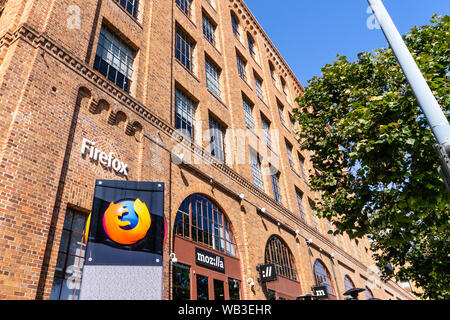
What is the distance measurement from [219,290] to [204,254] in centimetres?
140

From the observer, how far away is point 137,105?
33.5 ft

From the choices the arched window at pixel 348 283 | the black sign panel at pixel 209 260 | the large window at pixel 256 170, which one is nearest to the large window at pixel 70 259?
the black sign panel at pixel 209 260

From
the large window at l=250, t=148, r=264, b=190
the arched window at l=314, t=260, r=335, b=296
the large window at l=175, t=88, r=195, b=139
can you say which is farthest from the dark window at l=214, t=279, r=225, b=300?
the arched window at l=314, t=260, r=335, b=296

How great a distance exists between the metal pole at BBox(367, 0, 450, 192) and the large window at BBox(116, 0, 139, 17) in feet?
32.6

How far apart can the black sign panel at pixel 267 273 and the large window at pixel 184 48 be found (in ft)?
30.6

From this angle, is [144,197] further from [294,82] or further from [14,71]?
[294,82]

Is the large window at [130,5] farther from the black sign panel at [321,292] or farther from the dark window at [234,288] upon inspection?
the black sign panel at [321,292]

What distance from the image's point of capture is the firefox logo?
266 inches

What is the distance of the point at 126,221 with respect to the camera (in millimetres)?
6914

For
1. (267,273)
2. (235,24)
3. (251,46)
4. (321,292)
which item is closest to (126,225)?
(267,273)

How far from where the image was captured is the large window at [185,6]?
16.4m

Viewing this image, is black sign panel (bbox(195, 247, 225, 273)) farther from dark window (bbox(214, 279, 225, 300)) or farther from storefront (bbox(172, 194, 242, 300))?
dark window (bbox(214, 279, 225, 300))
